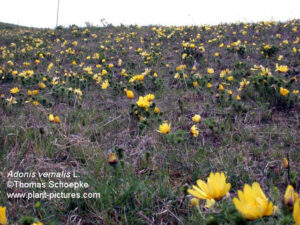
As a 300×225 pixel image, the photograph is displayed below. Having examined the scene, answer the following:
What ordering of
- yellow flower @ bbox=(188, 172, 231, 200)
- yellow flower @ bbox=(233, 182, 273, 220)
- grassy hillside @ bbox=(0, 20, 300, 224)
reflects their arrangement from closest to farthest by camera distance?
yellow flower @ bbox=(233, 182, 273, 220)
yellow flower @ bbox=(188, 172, 231, 200)
grassy hillside @ bbox=(0, 20, 300, 224)

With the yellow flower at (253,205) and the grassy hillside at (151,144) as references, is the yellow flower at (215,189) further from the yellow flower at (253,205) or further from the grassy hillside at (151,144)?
the yellow flower at (253,205)

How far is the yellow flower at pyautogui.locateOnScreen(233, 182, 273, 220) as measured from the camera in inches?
38.8

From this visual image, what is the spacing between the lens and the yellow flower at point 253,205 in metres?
0.98

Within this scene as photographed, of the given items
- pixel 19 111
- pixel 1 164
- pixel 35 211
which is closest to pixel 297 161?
pixel 35 211

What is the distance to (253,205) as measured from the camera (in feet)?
3.40

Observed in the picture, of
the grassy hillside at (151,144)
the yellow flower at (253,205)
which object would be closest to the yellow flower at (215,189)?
the grassy hillside at (151,144)

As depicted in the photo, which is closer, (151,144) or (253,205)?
(253,205)

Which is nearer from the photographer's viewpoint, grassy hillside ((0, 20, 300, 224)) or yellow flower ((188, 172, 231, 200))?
yellow flower ((188, 172, 231, 200))

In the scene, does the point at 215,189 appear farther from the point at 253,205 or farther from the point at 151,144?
the point at 151,144

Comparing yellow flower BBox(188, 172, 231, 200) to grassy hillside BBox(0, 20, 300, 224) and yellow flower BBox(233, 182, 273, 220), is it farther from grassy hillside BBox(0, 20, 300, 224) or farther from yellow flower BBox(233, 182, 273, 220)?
yellow flower BBox(233, 182, 273, 220)

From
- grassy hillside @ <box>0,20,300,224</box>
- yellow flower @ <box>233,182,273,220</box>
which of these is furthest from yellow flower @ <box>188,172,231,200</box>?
yellow flower @ <box>233,182,273,220</box>

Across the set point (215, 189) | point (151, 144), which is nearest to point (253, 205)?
point (215, 189)

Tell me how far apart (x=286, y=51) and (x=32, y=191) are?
603cm

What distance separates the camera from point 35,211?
1783mm
